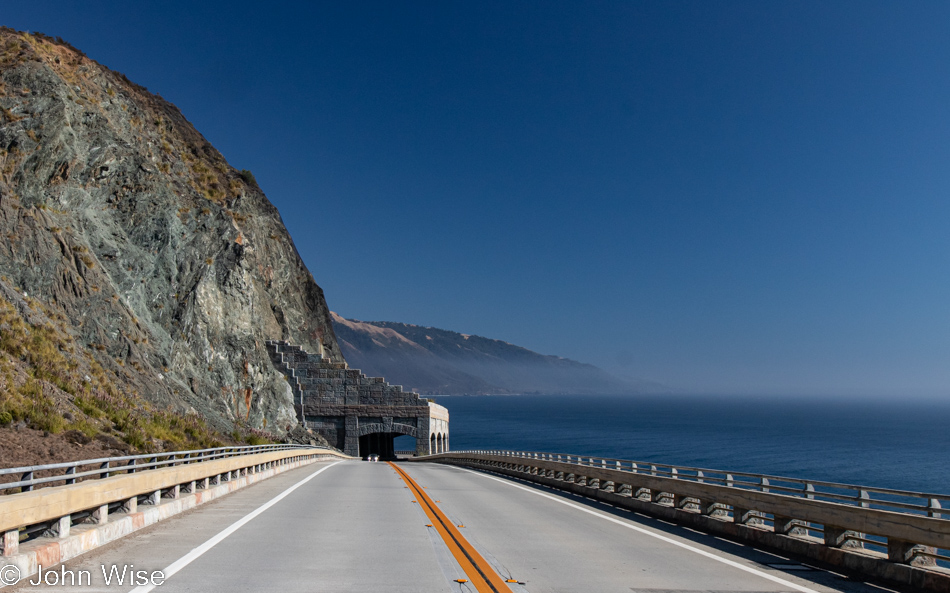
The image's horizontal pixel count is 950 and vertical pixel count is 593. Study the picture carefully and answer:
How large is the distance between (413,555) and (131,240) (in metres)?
43.7

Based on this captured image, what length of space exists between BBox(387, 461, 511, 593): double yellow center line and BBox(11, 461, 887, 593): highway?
0.09m

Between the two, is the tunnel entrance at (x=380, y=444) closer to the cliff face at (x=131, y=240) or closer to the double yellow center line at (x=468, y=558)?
the cliff face at (x=131, y=240)

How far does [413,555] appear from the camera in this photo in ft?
32.6

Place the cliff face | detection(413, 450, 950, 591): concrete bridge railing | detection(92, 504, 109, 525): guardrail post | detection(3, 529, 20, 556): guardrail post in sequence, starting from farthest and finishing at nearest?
the cliff face, detection(92, 504, 109, 525): guardrail post, detection(413, 450, 950, 591): concrete bridge railing, detection(3, 529, 20, 556): guardrail post

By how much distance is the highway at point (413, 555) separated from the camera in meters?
8.06

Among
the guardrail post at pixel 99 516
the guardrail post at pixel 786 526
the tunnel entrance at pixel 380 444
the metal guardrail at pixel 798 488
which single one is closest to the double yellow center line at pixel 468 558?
the metal guardrail at pixel 798 488

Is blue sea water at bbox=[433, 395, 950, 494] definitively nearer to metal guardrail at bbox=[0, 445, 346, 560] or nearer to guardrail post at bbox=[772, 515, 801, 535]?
guardrail post at bbox=[772, 515, 801, 535]

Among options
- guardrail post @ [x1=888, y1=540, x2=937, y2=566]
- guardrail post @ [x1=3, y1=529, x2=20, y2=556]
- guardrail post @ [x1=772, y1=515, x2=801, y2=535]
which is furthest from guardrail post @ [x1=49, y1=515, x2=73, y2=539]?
guardrail post @ [x1=772, y1=515, x2=801, y2=535]

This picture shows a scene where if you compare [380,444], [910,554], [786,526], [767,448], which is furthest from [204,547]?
[767,448]

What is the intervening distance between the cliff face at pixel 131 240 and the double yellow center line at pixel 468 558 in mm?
24511

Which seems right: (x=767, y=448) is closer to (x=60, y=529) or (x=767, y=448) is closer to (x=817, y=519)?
(x=817, y=519)

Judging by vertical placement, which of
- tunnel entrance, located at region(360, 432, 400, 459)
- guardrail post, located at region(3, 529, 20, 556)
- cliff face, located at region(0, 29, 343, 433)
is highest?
cliff face, located at region(0, 29, 343, 433)

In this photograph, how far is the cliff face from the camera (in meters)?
34.1

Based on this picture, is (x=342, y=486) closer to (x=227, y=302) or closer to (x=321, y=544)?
(x=321, y=544)
